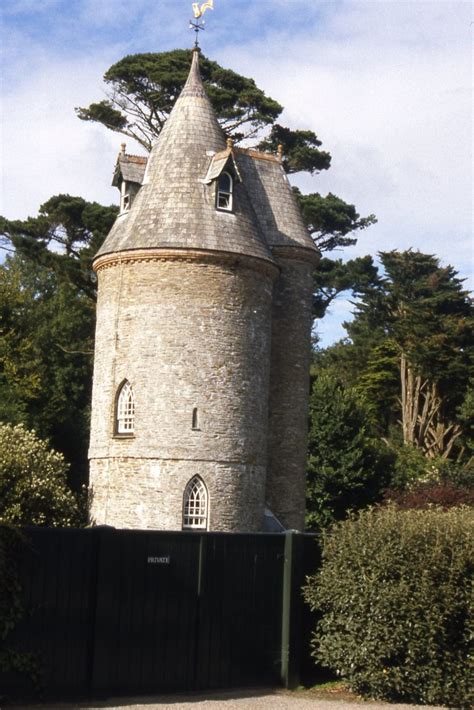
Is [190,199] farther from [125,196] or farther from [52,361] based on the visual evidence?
[52,361]

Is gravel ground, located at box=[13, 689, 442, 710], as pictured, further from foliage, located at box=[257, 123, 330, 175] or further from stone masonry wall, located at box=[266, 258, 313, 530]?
foliage, located at box=[257, 123, 330, 175]

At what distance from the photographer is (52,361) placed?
1735 inches

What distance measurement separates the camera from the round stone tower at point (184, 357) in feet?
80.8

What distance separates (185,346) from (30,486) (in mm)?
5064

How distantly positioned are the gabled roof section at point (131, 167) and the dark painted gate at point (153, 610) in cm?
1563

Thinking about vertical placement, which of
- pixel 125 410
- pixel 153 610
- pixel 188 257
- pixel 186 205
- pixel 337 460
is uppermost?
pixel 186 205

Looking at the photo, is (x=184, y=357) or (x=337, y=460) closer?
(x=184, y=357)

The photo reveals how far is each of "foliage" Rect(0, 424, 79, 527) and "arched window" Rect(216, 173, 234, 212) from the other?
794cm

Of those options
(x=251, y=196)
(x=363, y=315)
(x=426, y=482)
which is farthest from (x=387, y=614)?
(x=363, y=315)

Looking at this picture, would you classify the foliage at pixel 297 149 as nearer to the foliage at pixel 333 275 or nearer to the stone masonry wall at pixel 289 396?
the foliage at pixel 333 275

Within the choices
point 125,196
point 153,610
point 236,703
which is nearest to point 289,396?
point 125,196

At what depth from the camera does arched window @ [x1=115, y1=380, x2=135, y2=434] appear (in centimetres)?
2548

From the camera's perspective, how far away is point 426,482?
114 ft

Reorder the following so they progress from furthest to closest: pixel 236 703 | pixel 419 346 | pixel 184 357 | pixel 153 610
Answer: pixel 419 346 < pixel 184 357 < pixel 153 610 < pixel 236 703
